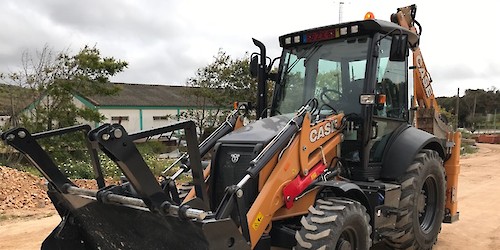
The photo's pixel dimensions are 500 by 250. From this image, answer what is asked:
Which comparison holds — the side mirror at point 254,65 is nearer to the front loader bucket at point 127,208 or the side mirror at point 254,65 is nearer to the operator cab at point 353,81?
the operator cab at point 353,81

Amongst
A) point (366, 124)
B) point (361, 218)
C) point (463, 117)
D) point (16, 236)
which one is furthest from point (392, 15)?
point (463, 117)

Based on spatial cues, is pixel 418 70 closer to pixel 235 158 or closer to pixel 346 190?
pixel 346 190

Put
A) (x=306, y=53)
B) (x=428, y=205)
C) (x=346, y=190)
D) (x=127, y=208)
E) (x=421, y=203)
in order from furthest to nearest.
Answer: (x=428, y=205) < (x=421, y=203) < (x=306, y=53) < (x=346, y=190) < (x=127, y=208)

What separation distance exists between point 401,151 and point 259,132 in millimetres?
1906

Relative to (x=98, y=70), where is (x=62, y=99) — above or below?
below

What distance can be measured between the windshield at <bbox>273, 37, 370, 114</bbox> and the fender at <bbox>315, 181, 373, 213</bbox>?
99 centimetres

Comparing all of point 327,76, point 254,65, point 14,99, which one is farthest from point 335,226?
point 14,99

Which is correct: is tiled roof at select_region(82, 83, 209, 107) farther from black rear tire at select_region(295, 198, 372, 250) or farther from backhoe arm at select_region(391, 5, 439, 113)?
black rear tire at select_region(295, 198, 372, 250)

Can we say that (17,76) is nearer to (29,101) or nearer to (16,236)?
(29,101)

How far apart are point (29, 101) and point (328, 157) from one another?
13074mm

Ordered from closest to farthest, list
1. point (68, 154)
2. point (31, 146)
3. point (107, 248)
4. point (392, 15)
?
point (31, 146)
point (107, 248)
point (392, 15)
point (68, 154)

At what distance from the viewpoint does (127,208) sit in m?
3.59

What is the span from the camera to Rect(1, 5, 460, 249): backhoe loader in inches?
135

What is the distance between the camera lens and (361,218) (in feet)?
14.0
